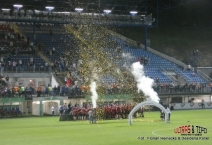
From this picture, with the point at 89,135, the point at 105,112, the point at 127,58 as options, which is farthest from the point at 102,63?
the point at 89,135

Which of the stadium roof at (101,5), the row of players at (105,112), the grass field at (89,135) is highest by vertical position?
the stadium roof at (101,5)

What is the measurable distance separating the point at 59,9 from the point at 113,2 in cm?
813

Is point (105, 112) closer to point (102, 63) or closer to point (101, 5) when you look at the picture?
point (102, 63)

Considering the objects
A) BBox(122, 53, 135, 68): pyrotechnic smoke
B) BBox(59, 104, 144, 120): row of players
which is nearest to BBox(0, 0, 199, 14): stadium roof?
BBox(122, 53, 135, 68): pyrotechnic smoke

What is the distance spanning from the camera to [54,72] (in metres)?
53.6

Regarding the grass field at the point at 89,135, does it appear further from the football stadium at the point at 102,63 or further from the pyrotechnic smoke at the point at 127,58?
the pyrotechnic smoke at the point at 127,58

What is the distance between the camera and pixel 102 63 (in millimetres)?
57906

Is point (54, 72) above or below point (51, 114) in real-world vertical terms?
above

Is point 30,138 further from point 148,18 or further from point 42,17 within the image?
point 148,18

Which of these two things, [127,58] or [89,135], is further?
[127,58]

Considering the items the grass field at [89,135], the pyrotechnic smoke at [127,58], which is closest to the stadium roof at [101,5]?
the pyrotechnic smoke at [127,58]

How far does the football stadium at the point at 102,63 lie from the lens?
1731 inches

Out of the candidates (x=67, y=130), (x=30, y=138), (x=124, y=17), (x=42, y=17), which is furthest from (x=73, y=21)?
(x=30, y=138)

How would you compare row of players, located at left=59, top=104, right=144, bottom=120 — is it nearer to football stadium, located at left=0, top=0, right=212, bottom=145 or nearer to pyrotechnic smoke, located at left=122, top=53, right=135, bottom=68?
football stadium, located at left=0, top=0, right=212, bottom=145
